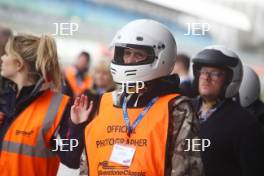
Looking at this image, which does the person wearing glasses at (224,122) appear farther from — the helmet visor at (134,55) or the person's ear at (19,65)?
the person's ear at (19,65)

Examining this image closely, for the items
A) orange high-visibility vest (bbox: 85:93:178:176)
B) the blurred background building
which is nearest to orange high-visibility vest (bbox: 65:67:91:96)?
the blurred background building

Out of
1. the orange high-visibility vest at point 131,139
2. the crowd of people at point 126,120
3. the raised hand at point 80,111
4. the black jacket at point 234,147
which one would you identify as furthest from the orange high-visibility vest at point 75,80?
the orange high-visibility vest at point 131,139

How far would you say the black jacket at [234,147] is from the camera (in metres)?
3.30

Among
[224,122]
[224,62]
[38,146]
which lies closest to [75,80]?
[224,62]

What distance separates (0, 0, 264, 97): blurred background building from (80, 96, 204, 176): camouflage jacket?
3.91 ft

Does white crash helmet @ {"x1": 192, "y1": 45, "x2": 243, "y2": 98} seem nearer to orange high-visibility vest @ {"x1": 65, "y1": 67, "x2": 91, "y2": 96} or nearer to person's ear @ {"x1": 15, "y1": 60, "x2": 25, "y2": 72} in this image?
person's ear @ {"x1": 15, "y1": 60, "x2": 25, "y2": 72}

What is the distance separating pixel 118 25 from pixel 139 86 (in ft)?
7.29

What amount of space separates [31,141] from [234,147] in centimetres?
104

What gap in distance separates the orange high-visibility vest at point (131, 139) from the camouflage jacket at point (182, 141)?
1.0 inches

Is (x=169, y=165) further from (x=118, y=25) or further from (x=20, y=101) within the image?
(x=118, y=25)

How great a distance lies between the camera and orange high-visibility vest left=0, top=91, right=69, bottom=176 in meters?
2.98

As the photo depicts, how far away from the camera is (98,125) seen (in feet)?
9.36

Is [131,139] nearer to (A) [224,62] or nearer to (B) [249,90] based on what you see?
(A) [224,62]

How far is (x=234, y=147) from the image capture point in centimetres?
333
